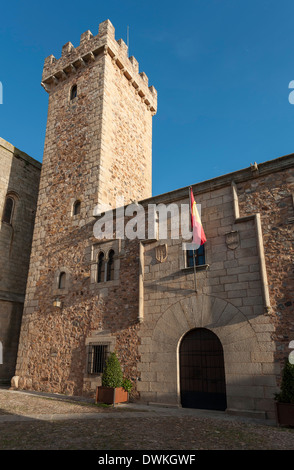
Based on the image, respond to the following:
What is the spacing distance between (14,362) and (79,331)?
4.95m

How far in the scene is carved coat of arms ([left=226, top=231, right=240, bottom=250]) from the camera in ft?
31.8

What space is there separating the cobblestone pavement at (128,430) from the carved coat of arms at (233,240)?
174 inches

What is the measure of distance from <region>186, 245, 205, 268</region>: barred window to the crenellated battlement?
11.6 metres

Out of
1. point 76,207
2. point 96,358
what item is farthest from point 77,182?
point 96,358

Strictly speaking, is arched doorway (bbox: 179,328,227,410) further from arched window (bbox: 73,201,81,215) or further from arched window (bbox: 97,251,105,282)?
arched window (bbox: 73,201,81,215)

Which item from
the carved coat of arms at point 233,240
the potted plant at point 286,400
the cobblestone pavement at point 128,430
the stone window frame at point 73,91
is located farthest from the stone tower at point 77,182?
the potted plant at point 286,400

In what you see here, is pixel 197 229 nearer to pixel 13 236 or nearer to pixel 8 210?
pixel 13 236

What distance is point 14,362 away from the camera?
15.0 metres

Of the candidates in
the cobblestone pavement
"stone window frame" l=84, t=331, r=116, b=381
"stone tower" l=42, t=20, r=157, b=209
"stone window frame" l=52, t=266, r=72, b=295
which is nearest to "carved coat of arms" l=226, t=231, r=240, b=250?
the cobblestone pavement

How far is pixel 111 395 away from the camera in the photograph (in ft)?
31.5

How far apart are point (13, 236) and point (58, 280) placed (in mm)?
4580

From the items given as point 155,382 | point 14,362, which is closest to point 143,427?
point 155,382

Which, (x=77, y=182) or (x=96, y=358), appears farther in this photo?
(x=77, y=182)
